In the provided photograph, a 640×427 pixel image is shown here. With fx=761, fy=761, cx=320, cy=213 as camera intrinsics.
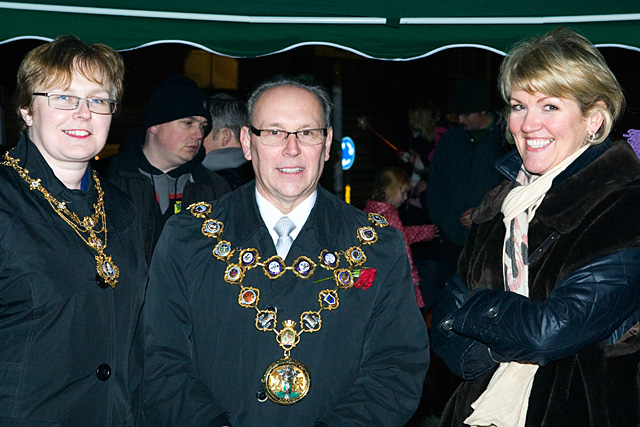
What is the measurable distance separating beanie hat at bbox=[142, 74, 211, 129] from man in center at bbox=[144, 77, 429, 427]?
1.91 metres

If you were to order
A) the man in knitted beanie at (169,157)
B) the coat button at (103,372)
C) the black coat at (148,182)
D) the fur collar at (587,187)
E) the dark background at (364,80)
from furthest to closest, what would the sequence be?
the dark background at (364,80) → the man in knitted beanie at (169,157) → the black coat at (148,182) → the coat button at (103,372) → the fur collar at (587,187)

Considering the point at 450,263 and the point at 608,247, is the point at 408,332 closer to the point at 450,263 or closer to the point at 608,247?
the point at 608,247

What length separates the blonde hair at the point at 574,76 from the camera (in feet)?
9.60

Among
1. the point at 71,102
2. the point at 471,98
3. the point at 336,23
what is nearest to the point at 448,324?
the point at 71,102

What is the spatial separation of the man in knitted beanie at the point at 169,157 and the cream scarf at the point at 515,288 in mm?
2457

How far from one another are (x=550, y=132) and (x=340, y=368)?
4.08 feet

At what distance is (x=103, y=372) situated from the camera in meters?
2.98

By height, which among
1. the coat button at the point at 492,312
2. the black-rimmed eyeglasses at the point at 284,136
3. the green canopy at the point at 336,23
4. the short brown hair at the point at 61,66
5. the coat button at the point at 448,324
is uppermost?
the green canopy at the point at 336,23

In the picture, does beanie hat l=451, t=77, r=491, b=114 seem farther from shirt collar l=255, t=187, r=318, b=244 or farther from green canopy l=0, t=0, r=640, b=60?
shirt collar l=255, t=187, r=318, b=244

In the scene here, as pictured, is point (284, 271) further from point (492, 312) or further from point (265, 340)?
point (492, 312)

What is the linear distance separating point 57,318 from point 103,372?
304 mm

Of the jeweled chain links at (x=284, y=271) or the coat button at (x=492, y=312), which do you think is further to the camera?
the jeweled chain links at (x=284, y=271)

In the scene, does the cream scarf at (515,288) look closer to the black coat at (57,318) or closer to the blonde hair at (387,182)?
the black coat at (57,318)

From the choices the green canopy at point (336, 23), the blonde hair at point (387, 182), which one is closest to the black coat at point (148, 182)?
the green canopy at point (336, 23)
